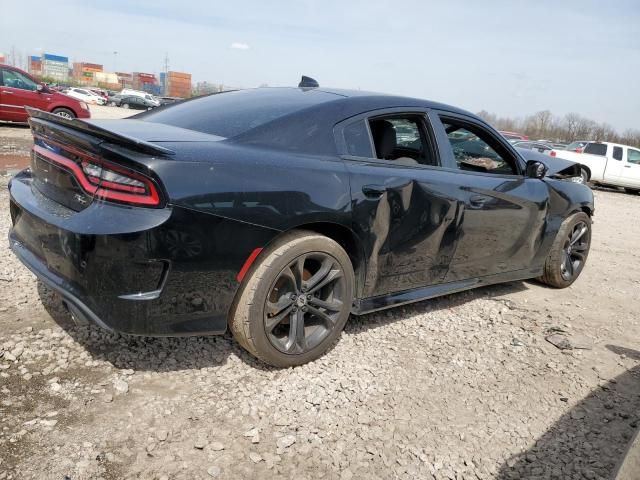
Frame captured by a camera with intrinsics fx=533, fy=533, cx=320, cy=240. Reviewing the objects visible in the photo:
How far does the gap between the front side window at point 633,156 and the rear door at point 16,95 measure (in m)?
17.1

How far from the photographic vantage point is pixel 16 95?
1326 cm

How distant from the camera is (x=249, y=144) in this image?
8.56 feet

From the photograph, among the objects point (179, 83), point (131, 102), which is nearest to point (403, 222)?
point (131, 102)

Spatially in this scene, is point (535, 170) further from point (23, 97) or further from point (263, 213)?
point (23, 97)

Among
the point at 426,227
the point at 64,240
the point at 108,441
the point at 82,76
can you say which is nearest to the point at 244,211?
the point at 64,240

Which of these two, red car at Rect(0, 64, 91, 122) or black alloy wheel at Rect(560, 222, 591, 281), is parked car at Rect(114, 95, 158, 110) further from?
black alloy wheel at Rect(560, 222, 591, 281)

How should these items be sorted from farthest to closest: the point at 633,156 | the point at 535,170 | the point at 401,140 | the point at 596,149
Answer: the point at 596,149, the point at 633,156, the point at 535,170, the point at 401,140

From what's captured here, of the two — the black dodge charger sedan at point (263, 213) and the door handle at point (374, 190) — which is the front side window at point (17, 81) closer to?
the black dodge charger sedan at point (263, 213)

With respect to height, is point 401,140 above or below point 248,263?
above

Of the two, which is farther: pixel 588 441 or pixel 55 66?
pixel 55 66

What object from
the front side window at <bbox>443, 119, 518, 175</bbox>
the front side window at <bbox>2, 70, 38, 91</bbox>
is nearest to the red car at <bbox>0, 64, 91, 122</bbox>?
the front side window at <bbox>2, 70, 38, 91</bbox>

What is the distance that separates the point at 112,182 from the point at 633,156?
18555mm

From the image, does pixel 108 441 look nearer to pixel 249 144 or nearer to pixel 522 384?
pixel 249 144

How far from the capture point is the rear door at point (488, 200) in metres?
3.57
